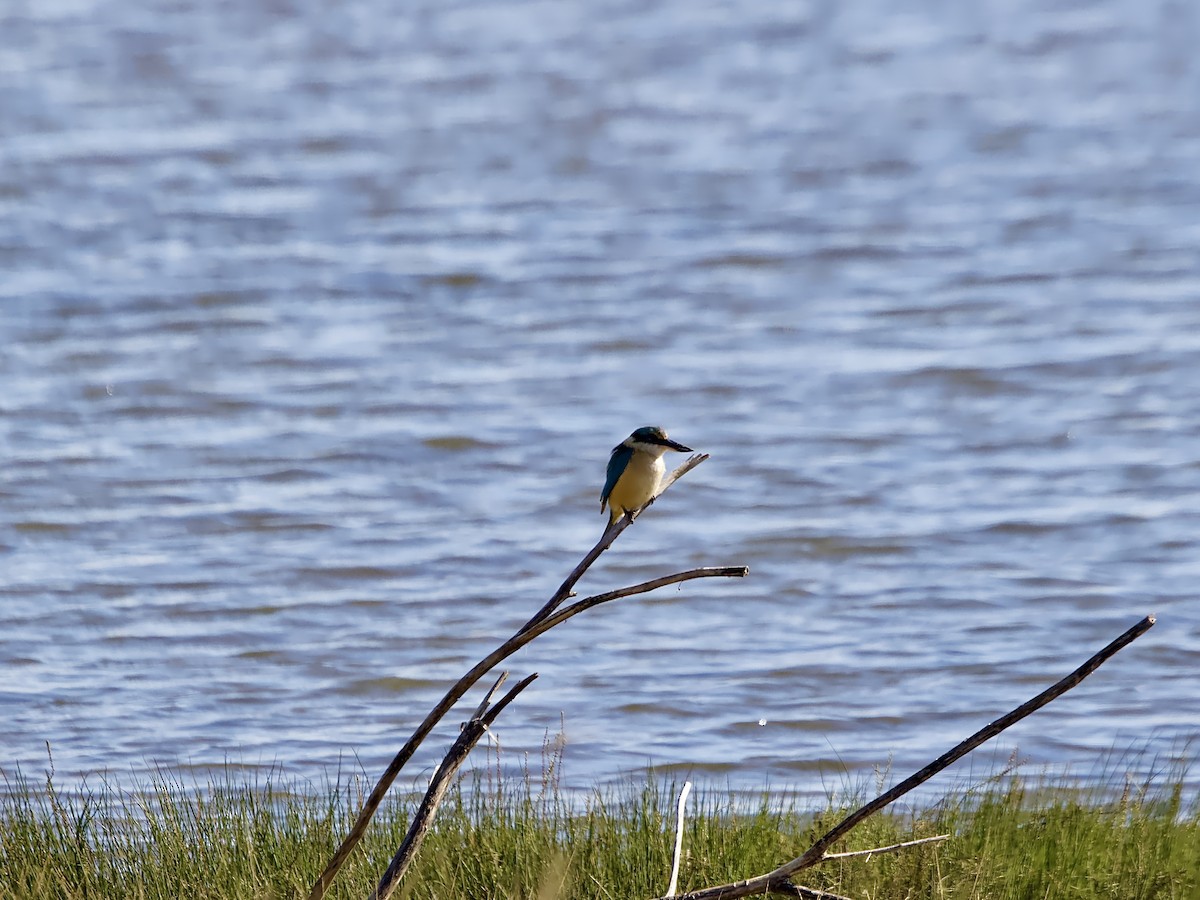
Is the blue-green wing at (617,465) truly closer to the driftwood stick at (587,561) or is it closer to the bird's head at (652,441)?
the bird's head at (652,441)

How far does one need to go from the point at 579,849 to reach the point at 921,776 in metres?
2.30

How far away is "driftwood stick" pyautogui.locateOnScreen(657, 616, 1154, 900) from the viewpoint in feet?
12.8

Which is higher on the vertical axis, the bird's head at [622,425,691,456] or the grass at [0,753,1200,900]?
the bird's head at [622,425,691,456]

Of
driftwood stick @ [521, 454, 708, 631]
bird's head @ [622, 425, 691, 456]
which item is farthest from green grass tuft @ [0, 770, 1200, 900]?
driftwood stick @ [521, 454, 708, 631]

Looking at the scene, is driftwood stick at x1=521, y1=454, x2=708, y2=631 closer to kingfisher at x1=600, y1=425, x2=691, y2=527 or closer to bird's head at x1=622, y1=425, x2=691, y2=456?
kingfisher at x1=600, y1=425, x2=691, y2=527

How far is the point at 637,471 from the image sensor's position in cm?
526

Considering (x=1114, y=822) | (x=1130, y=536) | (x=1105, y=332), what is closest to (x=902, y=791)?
(x=1114, y=822)

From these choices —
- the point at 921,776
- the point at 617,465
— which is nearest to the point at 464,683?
the point at 921,776

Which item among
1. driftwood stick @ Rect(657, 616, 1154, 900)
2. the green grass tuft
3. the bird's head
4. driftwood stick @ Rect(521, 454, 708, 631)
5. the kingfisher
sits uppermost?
the bird's head

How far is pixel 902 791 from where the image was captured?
417 centimetres

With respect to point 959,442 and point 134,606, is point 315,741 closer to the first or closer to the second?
point 134,606

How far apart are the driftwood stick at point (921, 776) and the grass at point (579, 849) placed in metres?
0.96

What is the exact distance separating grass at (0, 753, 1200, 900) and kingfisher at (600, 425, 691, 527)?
43.5 inches

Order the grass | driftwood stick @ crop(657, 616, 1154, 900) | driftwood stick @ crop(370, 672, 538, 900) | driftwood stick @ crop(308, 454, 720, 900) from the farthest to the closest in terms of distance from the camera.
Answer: the grass → driftwood stick @ crop(370, 672, 538, 900) → driftwood stick @ crop(308, 454, 720, 900) → driftwood stick @ crop(657, 616, 1154, 900)
